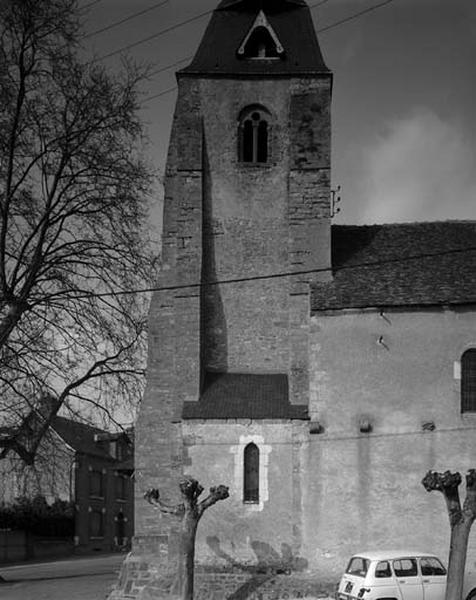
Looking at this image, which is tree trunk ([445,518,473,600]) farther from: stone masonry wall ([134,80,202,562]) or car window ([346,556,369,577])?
stone masonry wall ([134,80,202,562])

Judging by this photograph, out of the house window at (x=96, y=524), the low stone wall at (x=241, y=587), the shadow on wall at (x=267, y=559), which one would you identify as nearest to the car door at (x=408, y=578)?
the low stone wall at (x=241, y=587)

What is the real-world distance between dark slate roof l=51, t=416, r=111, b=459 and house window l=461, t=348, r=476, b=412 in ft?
119

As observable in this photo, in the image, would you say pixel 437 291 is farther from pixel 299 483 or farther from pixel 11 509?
pixel 11 509

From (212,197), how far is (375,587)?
42.6 feet

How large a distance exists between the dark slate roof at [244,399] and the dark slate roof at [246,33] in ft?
30.9

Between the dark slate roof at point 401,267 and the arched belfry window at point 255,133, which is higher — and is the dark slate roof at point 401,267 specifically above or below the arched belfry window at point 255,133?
below

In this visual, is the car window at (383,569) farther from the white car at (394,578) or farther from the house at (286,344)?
the house at (286,344)

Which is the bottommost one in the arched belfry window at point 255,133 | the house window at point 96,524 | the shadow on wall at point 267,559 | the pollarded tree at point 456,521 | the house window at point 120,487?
the house window at point 96,524

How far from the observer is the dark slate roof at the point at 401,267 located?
1006 inches

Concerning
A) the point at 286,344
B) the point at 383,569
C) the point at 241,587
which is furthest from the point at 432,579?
the point at 286,344

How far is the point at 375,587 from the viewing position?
1959cm

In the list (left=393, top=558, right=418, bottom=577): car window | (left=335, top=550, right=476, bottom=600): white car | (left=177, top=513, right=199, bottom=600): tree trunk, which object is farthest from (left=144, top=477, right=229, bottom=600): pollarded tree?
(left=393, top=558, right=418, bottom=577): car window

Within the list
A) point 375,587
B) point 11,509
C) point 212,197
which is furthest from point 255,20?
point 11,509

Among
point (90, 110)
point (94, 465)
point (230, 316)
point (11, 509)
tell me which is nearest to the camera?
point (90, 110)
